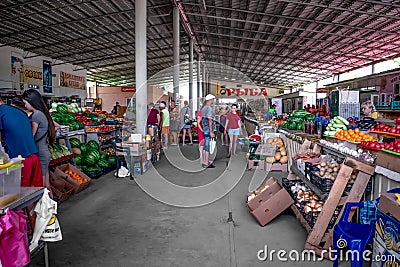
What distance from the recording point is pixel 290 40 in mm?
17094

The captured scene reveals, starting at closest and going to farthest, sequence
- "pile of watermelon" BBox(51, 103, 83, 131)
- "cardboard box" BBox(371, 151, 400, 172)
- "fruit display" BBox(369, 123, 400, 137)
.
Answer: "cardboard box" BBox(371, 151, 400, 172)
"fruit display" BBox(369, 123, 400, 137)
"pile of watermelon" BBox(51, 103, 83, 131)

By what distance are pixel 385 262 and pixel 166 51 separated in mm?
22568

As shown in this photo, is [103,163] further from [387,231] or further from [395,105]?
[395,105]

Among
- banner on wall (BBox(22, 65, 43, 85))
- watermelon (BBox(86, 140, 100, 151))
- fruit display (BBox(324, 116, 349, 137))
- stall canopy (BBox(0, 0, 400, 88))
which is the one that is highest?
stall canopy (BBox(0, 0, 400, 88))

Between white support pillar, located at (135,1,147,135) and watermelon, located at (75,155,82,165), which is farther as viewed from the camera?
white support pillar, located at (135,1,147,135)

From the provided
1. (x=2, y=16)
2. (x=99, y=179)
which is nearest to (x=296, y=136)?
(x=99, y=179)

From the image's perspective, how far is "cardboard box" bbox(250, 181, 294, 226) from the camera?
13.7 feet

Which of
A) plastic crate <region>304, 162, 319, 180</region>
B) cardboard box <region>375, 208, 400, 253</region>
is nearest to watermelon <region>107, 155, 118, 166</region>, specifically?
plastic crate <region>304, 162, 319, 180</region>

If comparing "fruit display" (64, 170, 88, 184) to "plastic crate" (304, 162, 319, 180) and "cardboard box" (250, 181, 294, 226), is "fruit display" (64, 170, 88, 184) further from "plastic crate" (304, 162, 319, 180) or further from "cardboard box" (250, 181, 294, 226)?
"plastic crate" (304, 162, 319, 180)

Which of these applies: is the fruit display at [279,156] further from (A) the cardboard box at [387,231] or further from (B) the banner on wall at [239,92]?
(B) the banner on wall at [239,92]

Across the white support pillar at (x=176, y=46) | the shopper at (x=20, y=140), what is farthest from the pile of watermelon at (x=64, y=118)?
the white support pillar at (x=176, y=46)

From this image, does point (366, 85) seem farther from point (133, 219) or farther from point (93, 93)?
point (93, 93)

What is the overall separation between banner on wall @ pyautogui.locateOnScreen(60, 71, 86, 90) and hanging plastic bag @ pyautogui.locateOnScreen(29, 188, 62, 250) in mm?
18182

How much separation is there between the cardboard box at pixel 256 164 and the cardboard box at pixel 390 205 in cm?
519
